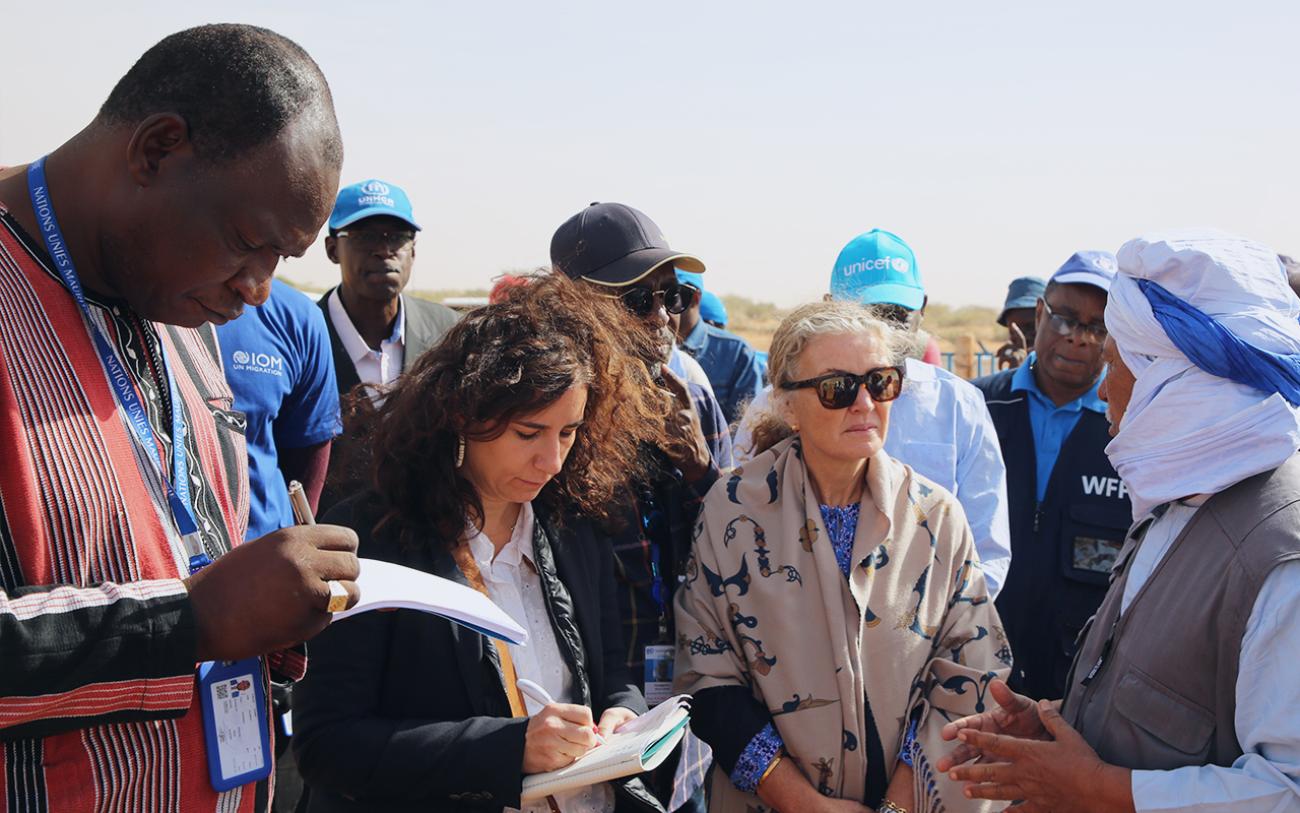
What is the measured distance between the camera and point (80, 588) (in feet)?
4.73

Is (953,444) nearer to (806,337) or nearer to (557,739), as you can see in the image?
(806,337)

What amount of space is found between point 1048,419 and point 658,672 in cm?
235

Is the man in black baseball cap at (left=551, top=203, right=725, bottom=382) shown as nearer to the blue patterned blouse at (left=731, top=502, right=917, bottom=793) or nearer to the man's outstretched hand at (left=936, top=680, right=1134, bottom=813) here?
the blue patterned blouse at (left=731, top=502, right=917, bottom=793)

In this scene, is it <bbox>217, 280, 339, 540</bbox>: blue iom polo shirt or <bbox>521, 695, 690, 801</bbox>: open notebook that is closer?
<bbox>521, 695, 690, 801</bbox>: open notebook

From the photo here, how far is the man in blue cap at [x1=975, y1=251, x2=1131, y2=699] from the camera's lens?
4230mm

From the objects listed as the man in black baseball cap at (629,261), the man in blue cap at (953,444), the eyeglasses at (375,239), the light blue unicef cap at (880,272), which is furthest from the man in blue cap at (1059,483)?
the eyeglasses at (375,239)

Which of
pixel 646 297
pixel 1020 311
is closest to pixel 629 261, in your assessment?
pixel 646 297

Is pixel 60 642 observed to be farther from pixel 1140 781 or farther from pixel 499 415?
pixel 1140 781

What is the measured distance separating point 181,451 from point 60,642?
42 centimetres

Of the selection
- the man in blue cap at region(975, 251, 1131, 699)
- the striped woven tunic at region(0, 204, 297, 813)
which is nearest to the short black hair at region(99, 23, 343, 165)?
the striped woven tunic at region(0, 204, 297, 813)

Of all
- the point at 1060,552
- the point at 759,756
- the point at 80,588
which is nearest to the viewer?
the point at 80,588

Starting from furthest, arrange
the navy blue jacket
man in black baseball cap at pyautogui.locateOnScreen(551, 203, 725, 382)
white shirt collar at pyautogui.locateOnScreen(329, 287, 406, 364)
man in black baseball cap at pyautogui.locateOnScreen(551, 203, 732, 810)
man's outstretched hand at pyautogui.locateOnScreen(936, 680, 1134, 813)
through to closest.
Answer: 1. white shirt collar at pyautogui.locateOnScreen(329, 287, 406, 364)
2. the navy blue jacket
3. man in black baseball cap at pyautogui.locateOnScreen(551, 203, 725, 382)
4. man in black baseball cap at pyautogui.locateOnScreen(551, 203, 732, 810)
5. man's outstretched hand at pyautogui.locateOnScreen(936, 680, 1134, 813)

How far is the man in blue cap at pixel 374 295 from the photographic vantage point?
489cm

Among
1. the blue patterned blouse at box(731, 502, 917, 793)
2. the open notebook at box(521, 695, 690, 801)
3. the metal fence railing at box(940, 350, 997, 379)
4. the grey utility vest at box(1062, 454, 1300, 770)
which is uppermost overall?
the grey utility vest at box(1062, 454, 1300, 770)
